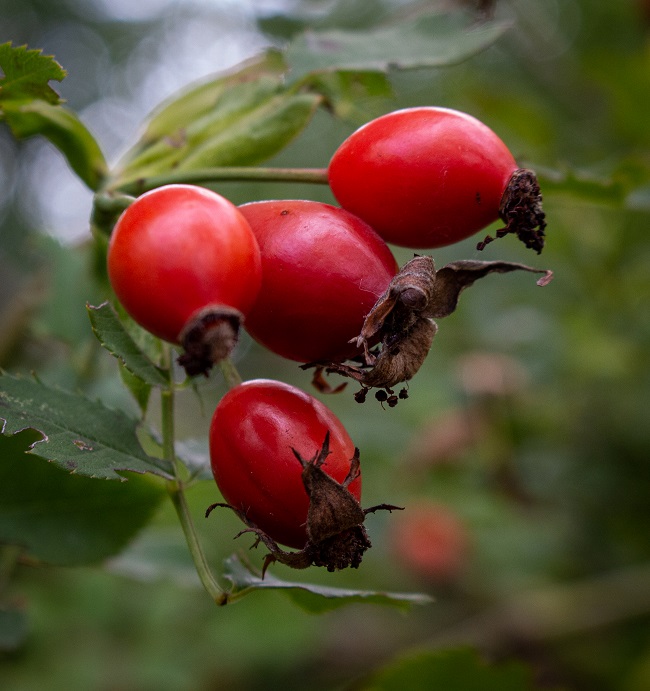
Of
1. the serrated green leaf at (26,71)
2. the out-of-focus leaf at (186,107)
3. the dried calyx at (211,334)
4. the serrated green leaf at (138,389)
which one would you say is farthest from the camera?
the out-of-focus leaf at (186,107)

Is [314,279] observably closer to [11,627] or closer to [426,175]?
[426,175]

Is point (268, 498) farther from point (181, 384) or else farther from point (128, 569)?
point (128, 569)

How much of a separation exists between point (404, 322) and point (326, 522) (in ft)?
0.85

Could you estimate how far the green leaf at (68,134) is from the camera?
123 cm

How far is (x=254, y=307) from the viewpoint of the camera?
3.14 ft

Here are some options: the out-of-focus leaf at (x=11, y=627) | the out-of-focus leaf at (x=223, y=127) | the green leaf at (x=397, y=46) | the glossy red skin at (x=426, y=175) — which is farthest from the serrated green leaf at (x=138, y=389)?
the green leaf at (x=397, y=46)

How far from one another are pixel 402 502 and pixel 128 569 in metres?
1.63

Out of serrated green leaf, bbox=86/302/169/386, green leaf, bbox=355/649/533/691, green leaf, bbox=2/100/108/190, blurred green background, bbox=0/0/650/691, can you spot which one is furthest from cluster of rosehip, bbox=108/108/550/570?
blurred green background, bbox=0/0/650/691

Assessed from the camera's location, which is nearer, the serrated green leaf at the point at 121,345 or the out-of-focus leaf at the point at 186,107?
the serrated green leaf at the point at 121,345

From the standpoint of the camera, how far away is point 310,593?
3.43 ft

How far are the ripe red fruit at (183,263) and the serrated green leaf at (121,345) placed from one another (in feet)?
0.44

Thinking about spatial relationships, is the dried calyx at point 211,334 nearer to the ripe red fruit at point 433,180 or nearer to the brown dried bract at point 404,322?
the brown dried bract at point 404,322

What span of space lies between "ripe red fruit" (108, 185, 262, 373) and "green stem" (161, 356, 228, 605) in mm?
257

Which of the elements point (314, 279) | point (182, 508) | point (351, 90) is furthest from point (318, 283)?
point (351, 90)
